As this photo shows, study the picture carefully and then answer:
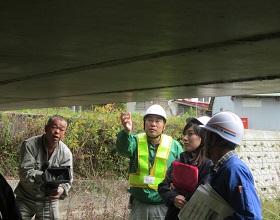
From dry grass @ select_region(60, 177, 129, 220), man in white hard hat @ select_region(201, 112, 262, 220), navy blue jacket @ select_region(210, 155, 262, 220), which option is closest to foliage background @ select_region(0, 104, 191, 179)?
dry grass @ select_region(60, 177, 129, 220)

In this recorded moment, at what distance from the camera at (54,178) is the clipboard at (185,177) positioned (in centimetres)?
→ 150

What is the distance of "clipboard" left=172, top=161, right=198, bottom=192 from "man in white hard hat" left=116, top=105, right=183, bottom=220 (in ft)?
3.08

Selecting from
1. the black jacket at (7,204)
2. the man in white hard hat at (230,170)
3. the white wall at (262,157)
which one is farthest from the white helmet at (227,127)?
the white wall at (262,157)

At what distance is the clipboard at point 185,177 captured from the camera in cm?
334

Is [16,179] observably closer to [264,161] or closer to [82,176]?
[82,176]

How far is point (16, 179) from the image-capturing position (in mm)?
9281

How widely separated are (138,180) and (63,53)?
8.83 feet

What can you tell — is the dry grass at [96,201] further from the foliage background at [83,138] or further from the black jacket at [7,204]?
the black jacket at [7,204]

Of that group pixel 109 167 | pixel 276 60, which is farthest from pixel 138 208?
pixel 109 167

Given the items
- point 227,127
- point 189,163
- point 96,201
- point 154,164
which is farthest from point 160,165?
point 96,201

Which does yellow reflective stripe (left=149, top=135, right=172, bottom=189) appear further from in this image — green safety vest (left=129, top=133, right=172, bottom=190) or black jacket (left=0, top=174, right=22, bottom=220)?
black jacket (left=0, top=174, right=22, bottom=220)

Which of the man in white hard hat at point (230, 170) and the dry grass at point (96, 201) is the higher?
the man in white hard hat at point (230, 170)

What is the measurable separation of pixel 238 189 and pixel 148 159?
206 cm

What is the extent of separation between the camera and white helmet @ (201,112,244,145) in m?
2.88
